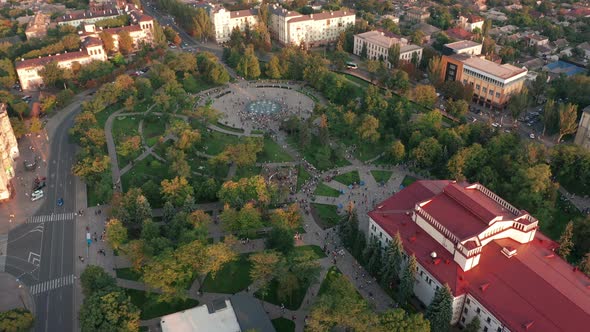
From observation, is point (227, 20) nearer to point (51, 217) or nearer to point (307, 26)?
point (307, 26)

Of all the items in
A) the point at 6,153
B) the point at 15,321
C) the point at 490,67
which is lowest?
the point at 15,321

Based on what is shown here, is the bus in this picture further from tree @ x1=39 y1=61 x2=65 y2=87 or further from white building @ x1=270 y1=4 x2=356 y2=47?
tree @ x1=39 y1=61 x2=65 y2=87

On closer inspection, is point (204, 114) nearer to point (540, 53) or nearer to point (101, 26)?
point (101, 26)

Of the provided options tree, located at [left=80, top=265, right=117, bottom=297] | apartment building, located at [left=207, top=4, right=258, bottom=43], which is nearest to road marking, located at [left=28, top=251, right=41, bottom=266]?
tree, located at [left=80, top=265, right=117, bottom=297]

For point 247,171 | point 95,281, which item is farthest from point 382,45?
point 95,281

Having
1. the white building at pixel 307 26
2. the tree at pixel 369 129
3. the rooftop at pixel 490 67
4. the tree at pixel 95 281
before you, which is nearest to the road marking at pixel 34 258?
the tree at pixel 95 281

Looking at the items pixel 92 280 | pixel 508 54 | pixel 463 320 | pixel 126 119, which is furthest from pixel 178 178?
pixel 508 54

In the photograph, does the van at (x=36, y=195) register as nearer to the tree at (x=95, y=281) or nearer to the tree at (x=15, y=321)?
the tree at (x=95, y=281)

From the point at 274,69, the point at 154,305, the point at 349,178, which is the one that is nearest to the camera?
the point at 154,305
